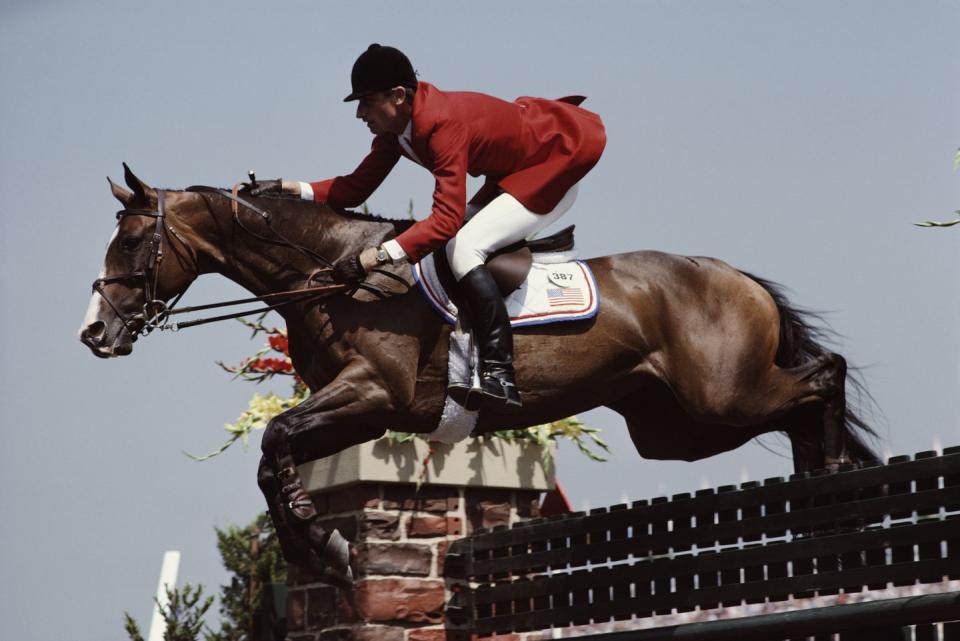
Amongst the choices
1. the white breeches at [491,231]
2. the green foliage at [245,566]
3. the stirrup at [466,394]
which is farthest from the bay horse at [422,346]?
the green foliage at [245,566]

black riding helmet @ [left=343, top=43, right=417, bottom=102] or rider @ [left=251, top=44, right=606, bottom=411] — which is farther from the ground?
black riding helmet @ [left=343, top=43, right=417, bottom=102]

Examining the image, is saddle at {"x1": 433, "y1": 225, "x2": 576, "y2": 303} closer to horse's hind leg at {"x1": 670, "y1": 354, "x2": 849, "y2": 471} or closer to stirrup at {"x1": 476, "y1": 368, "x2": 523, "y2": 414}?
stirrup at {"x1": 476, "y1": 368, "x2": 523, "y2": 414}

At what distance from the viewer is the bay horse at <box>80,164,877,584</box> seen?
17.6ft

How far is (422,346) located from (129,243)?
1175 mm

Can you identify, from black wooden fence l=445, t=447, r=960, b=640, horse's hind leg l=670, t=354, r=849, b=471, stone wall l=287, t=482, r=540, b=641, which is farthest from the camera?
stone wall l=287, t=482, r=540, b=641

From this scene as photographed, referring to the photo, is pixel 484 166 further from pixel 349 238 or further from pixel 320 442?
pixel 320 442

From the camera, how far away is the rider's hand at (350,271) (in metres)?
5.42

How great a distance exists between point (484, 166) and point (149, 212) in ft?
4.29

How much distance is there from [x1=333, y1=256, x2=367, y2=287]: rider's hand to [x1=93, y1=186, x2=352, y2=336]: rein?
0.11ft

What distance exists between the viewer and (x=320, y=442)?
5.41 meters

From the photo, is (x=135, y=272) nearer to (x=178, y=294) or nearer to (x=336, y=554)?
(x=178, y=294)

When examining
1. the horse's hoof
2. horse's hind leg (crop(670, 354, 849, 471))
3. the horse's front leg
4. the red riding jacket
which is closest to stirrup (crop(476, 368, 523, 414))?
the horse's front leg

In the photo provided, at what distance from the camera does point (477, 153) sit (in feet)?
18.5

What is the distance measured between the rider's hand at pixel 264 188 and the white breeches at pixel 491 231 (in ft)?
2.64
